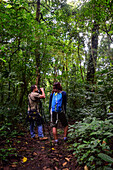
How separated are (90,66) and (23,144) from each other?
19.8ft

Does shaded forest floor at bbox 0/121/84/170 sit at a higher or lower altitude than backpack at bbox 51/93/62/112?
lower

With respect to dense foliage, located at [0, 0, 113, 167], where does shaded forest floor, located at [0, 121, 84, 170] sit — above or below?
below

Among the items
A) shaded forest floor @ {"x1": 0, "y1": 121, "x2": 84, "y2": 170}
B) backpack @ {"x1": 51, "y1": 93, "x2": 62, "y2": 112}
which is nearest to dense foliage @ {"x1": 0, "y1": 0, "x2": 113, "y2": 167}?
shaded forest floor @ {"x1": 0, "y1": 121, "x2": 84, "y2": 170}

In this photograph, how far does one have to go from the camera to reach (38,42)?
6246 mm

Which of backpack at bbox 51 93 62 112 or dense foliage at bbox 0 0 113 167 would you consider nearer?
backpack at bbox 51 93 62 112

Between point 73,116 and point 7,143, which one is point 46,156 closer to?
point 7,143

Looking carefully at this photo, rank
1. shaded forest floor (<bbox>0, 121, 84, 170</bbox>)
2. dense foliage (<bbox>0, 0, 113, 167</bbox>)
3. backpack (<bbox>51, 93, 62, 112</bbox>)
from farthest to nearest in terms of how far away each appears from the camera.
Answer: dense foliage (<bbox>0, 0, 113, 167</bbox>) → backpack (<bbox>51, 93, 62, 112</bbox>) → shaded forest floor (<bbox>0, 121, 84, 170</bbox>)

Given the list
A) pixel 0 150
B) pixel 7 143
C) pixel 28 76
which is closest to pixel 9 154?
pixel 0 150

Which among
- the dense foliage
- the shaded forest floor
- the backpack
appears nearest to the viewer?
the shaded forest floor

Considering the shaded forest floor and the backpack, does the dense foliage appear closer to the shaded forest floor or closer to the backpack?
the shaded forest floor

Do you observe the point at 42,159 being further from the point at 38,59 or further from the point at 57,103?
the point at 38,59

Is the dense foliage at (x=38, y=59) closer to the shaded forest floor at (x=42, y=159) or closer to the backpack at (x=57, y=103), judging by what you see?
the shaded forest floor at (x=42, y=159)

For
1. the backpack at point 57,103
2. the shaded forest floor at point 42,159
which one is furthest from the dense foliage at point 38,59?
the backpack at point 57,103

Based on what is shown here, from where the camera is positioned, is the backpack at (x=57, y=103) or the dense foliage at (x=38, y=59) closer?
the backpack at (x=57, y=103)
